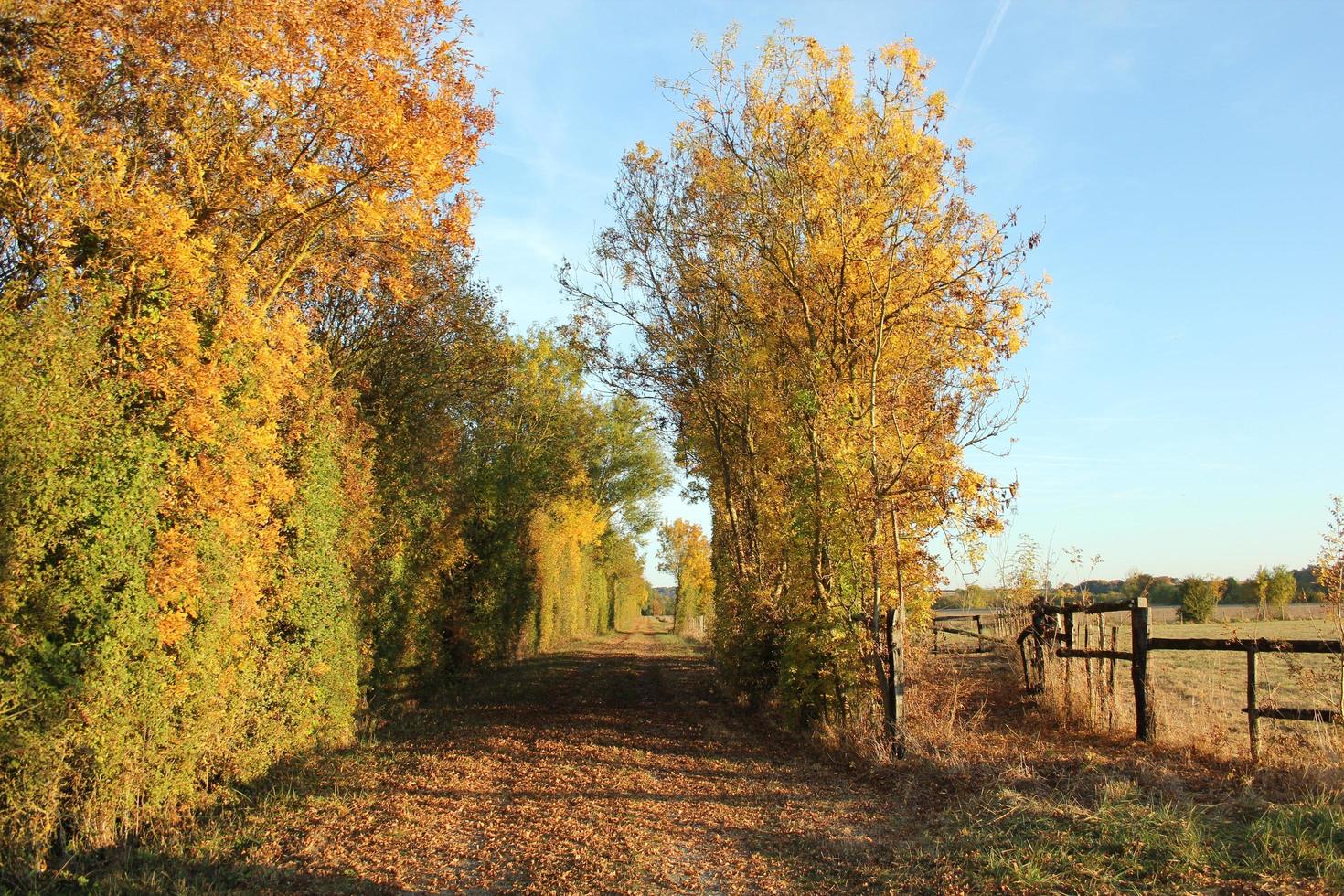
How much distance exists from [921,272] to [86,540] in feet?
30.6

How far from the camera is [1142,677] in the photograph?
29.5 feet

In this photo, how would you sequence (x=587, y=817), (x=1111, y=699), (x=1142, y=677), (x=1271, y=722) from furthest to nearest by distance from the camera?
(x=1111, y=699), (x=1142, y=677), (x=1271, y=722), (x=587, y=817)

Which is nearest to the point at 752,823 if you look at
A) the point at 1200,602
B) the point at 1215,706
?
the point at 1215,706

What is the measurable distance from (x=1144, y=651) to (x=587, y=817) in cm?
638

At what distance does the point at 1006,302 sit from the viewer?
10086 millimetres

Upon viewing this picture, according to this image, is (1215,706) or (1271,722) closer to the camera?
(1271,722)

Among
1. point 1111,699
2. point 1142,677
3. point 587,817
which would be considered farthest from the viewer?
point 1111,699

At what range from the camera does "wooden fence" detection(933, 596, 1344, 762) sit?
297 inches

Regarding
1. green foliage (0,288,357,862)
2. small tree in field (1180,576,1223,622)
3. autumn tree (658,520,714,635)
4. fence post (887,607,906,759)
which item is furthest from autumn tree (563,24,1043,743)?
autumn tree (658,520,714,635)

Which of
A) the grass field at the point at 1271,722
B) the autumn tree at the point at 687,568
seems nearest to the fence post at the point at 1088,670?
the grass field at the point at 1271,722

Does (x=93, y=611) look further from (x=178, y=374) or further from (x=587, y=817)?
(x=587, y=817)

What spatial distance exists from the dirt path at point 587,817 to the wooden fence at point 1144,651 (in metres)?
3.47

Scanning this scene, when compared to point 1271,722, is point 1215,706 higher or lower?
lower

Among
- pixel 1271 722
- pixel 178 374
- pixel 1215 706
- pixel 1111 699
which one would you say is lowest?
pixel 1215 706
